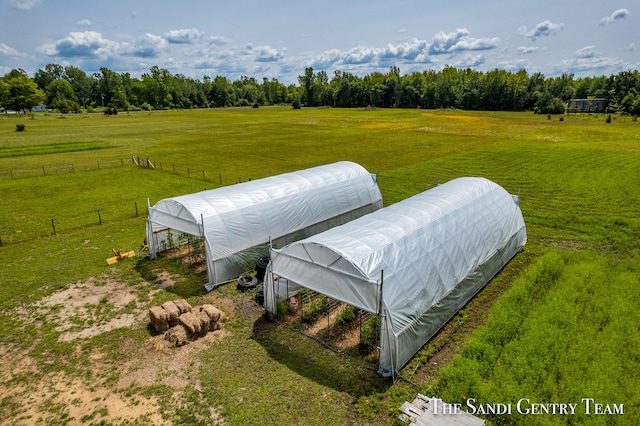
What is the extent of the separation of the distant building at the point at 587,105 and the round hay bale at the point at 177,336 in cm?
12977

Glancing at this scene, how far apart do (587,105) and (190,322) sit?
137 metres

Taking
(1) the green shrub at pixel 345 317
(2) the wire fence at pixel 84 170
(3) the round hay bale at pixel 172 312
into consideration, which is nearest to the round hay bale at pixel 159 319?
(3) the round hay bale at pixel 172 312

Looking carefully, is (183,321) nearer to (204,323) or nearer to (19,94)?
(204,323)

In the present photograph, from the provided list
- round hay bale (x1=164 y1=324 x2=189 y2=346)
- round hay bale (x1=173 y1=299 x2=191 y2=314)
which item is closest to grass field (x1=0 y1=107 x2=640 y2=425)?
round hay bale (x1=164 y1=324 x2=189 y2=346)

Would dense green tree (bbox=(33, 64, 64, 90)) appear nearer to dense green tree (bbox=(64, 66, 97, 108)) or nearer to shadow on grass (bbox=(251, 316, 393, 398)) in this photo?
dense green tree (bbox=(64, 66, 97, 108))

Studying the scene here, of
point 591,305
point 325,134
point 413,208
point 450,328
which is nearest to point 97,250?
point 413,208

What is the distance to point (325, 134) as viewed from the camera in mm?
68812

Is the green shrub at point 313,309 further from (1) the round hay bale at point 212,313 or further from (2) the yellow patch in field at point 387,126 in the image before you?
(2) the yellow patch in field at point 387,126

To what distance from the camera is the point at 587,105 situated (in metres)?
113

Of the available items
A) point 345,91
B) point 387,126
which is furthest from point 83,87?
point 387,126

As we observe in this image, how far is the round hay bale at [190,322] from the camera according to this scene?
12438mm

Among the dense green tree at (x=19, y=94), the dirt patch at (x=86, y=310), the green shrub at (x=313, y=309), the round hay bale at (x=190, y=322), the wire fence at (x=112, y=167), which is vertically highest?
the dense green tree at (x=19, y=94)

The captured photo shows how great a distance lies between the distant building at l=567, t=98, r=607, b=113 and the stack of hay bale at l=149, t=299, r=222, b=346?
128814mm

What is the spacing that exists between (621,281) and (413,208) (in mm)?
8886
